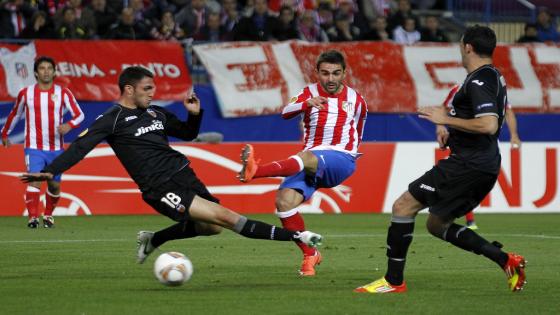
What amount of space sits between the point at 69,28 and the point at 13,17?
1.04m

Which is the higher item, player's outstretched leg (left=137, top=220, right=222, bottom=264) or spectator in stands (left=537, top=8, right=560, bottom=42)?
player's outstretched leg (left=137, top=220, right=222, bottom=264)

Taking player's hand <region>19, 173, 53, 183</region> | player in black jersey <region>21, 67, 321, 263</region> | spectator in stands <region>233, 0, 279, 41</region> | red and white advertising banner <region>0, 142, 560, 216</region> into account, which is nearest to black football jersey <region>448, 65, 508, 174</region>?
player in black jersey <region>21, 67, 321, 263</region>

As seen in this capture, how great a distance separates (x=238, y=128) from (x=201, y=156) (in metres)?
2.71

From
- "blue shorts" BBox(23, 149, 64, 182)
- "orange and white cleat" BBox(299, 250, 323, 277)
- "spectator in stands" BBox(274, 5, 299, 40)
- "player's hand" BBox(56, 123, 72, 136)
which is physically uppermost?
"orange and white cleat" BBox(299, 250, 323, 277)

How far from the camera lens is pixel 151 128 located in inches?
397

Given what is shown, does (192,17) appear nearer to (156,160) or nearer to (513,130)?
(513,130)

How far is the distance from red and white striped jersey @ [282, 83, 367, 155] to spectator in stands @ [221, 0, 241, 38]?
11.1m

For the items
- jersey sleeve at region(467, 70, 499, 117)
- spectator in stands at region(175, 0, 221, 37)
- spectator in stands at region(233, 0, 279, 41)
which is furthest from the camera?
spectator in stands at region(175, 0, 221, 37)

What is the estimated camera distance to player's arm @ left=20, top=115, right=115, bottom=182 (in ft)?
30.9

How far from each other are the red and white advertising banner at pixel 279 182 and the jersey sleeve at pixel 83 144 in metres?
8.64

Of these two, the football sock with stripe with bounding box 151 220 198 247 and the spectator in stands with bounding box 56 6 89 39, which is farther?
the spectator in stands with bounding box 56 6 89 39

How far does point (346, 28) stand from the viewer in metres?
22.6

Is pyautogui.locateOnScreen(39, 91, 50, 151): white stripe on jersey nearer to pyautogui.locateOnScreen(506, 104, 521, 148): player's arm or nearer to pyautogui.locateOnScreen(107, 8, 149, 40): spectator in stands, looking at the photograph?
pyautogui.locateOnScreen(107, 8, 149, 40): spectator in stands

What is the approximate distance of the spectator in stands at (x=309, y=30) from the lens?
891 inches
